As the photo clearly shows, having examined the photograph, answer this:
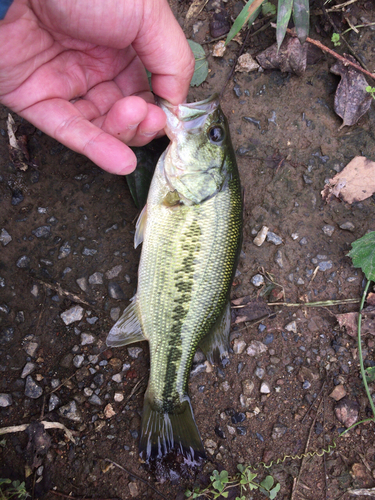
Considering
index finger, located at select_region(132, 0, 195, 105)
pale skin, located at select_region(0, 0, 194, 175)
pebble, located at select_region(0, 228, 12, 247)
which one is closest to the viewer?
pale skin, located at select_region(0, 0, 194, 175)

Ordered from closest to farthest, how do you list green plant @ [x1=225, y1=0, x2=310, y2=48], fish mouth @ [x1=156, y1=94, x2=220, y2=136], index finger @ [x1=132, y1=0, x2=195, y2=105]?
index finger @ [x1=132, y1=0, x2=195, y2=105] < fish mouth @ [x1=156, y1=94, x2=220, y2=136] < green plant @ [x1=225, y1=0, x2=310, y2=48]

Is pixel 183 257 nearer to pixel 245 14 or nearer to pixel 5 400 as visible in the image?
pixel 5 400

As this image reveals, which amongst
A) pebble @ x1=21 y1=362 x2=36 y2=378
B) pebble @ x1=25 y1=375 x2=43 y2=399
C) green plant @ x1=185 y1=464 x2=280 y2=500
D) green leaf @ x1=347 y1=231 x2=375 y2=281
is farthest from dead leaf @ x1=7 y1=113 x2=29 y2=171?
green plant @ x1=185 y1=464 x2=280 y2=500

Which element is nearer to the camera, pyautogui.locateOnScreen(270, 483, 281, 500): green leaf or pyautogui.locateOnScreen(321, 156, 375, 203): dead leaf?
pyautogui.locateOnScreen(270, 483, 281, 500): green leaf

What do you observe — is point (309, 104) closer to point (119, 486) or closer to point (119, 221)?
point (119, 221)

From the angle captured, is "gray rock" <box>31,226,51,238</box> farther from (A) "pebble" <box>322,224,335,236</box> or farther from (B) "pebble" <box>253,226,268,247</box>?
(A) "pebble" <box>322,224,335,236</box>

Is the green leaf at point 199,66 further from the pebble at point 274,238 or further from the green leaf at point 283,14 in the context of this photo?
the pebble at point 274,238

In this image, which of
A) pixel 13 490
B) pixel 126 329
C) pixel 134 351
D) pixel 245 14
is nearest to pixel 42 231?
pixel 126 329
